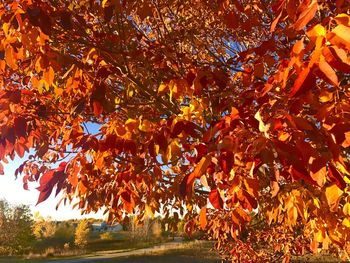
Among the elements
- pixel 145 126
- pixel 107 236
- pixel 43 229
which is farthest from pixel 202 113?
pixel 43 229

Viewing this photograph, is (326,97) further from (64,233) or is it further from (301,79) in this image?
(64,233)

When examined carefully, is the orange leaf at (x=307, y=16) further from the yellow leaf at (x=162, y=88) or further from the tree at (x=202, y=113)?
the yellow leaf at (x=162, y=88)

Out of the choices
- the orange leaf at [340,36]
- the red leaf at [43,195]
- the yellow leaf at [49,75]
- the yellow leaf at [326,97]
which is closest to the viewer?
the orange leaf at [340,36]

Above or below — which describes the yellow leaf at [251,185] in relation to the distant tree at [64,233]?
below

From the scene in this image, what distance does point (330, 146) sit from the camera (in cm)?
180

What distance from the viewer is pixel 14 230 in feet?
173

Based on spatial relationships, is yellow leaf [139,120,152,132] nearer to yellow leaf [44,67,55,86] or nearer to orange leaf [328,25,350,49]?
yellow leaf [44,67,55,86]

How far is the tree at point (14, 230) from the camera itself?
51281 mm

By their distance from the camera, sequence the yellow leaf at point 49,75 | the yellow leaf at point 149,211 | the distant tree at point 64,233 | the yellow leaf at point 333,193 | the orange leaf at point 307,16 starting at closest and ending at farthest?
1. the orange leaf at point 307,16
2. the yellow leaf at point 333,193
3. the yellow leaf at point 49,75
4. the yellow leaf at point 149,211
5. the distant tree at point 64,233

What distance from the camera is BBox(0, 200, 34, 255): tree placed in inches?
2019

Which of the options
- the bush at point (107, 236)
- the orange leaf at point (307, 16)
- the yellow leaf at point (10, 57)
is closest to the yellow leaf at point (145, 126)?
the yellow leaf at point (10, 57)

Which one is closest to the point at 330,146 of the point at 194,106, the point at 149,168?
the point at 194,106

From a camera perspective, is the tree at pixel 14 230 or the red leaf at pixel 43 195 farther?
the tree at pixel 14 230

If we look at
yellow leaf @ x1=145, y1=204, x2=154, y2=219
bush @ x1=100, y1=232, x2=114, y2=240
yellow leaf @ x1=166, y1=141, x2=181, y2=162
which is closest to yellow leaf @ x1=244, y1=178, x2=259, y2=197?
yellow leaf @ x1=166, y1=141, x2=181, y2=162
